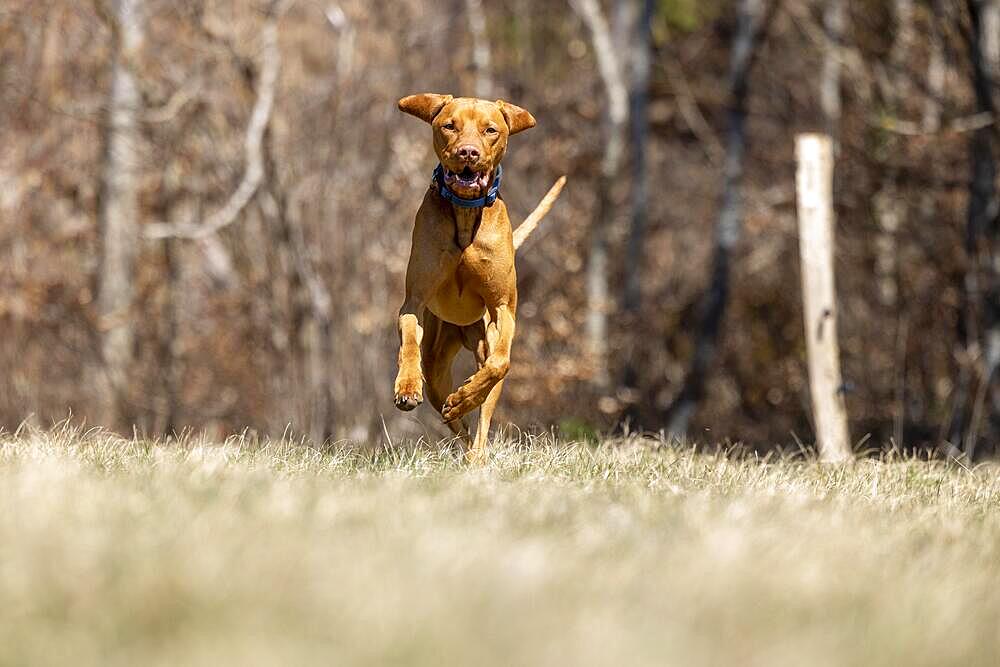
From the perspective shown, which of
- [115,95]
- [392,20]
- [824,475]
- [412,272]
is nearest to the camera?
[412,272]

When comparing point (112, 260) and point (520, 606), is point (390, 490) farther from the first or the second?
point (112, 260)

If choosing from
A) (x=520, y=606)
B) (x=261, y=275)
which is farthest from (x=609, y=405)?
(x=520, y=606)

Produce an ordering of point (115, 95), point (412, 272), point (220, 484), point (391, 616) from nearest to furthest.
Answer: point (391, 616) < point (220, 484) < point (412, 272) < point (115, 95)

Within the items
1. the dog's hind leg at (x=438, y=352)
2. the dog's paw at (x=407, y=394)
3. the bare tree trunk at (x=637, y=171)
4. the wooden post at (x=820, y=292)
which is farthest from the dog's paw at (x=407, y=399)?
the bare tree trunk at (x=637, y=171)

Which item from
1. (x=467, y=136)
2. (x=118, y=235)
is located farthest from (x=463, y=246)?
(x=118, y=235)

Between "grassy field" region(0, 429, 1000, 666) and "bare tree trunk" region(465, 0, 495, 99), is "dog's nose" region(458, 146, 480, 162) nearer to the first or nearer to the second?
"grassy field" region(0, 429, 1000, 666)

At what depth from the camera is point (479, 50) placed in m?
15.2

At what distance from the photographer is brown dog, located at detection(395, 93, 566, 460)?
204 inches

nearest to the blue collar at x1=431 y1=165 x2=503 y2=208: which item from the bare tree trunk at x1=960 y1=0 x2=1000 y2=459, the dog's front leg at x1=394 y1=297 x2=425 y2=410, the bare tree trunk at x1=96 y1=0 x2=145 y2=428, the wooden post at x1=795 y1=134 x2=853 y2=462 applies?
the dog's front leg at x1=394 y1=297 x2=425 y2=410

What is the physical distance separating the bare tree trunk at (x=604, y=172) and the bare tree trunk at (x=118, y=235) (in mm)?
4726

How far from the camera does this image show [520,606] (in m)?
2.96

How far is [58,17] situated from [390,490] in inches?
460

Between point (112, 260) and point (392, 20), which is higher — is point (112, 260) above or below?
below

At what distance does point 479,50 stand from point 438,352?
9.65 metres
